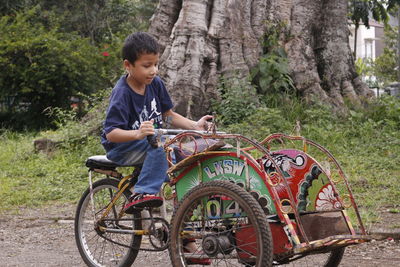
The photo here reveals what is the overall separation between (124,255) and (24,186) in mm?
4599

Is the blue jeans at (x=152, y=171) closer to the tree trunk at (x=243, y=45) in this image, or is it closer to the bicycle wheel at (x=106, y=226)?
the bicycle wheel at (x=106, y=226)

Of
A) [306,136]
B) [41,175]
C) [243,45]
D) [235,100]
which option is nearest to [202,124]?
[306,136]

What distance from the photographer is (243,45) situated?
448 inches

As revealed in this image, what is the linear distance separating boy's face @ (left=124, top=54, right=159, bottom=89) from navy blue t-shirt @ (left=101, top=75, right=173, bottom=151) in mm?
125

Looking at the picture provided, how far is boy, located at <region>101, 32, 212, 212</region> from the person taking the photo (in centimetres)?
417

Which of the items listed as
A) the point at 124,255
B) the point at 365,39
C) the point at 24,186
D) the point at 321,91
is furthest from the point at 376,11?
the point at 365,39

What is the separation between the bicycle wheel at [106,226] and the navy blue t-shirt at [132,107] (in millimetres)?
498

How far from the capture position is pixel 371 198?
6.97 metres

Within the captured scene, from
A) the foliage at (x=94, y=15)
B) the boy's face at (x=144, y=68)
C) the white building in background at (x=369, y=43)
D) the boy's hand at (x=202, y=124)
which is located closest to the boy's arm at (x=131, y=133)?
the boy's face at (x=144, y=68)

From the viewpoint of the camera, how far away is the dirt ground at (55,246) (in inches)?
203

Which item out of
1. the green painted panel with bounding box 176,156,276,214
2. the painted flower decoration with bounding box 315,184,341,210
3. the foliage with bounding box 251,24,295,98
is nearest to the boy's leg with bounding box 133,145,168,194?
the green painted panel with bounding box 176,156,276,214

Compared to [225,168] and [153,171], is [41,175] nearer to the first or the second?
[153,171]

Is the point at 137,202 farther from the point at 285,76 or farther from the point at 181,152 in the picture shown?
the point at 285,76

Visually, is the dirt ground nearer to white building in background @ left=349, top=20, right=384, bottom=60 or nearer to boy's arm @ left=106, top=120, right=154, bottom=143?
boy's arm @ left=106, top=120, right=154, bottom=143
